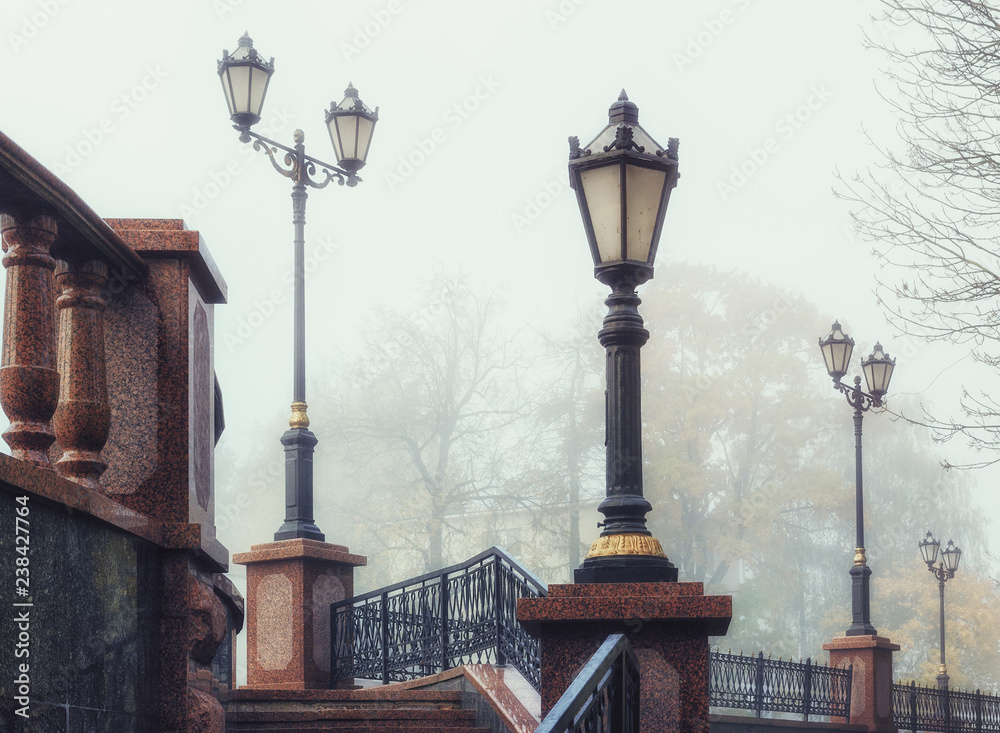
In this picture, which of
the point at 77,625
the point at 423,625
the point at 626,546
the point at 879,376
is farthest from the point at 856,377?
the point at 77,625

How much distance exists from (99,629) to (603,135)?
11.1 feet

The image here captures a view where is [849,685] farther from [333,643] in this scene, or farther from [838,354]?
[333,643]

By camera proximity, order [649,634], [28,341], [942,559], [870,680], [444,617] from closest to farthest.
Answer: [28,341] < [649,634] < [444,617] < [870,680] < [942,559]

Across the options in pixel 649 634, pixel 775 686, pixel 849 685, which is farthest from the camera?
pixel 775 686

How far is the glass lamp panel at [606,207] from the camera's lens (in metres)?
5.71

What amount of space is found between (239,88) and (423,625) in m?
6.44

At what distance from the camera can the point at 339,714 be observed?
8188 mm

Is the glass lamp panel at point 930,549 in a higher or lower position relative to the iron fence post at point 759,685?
higher

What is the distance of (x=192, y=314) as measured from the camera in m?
5.19

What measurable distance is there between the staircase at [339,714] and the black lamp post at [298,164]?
13.4ft

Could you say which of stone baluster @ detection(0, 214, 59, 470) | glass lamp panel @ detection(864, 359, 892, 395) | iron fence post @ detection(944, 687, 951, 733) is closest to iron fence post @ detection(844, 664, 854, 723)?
glass lamp panel @ detection(864, 359, 892, 395)

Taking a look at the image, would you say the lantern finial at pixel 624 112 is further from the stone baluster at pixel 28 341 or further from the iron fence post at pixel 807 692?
the iron fence post at pixel 807 692

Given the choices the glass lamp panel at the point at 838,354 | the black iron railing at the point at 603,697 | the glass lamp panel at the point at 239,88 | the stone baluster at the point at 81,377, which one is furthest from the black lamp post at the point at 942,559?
the stone baluster at the point at 81,377

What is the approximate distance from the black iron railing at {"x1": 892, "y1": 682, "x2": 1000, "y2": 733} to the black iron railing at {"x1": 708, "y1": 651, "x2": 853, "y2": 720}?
4.45m
